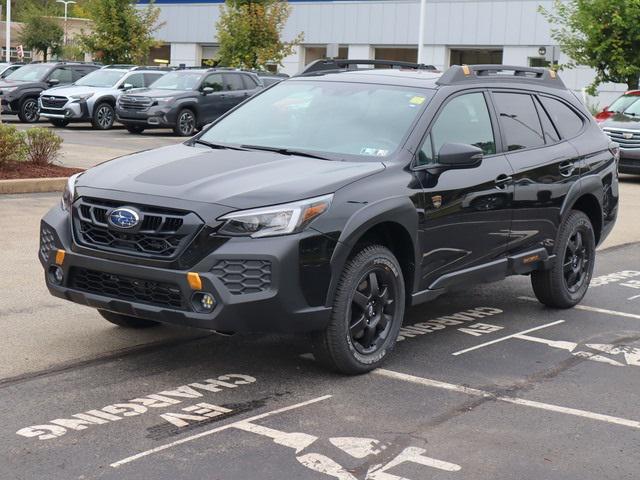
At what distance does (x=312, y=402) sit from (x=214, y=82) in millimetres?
22926

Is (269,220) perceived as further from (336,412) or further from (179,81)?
(179,81)

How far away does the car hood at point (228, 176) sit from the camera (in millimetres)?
5754

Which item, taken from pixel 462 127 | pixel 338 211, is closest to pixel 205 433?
pixel 338 211

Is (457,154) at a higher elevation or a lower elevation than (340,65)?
lower

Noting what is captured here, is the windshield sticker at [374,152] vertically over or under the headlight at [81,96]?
over

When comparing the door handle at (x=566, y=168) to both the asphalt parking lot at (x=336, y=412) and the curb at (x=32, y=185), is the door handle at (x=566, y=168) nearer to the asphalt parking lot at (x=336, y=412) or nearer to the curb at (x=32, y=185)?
the asphalt parking lot at (x=336, y=412)

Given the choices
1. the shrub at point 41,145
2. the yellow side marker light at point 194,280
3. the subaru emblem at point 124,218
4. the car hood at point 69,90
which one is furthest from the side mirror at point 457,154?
the car hood at point 69,90

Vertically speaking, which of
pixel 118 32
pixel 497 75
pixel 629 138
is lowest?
pixel 629 138

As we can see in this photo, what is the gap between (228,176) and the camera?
6.02 m

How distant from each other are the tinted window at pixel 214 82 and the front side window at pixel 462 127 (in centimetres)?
2082

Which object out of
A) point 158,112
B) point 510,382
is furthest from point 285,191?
point 158,112

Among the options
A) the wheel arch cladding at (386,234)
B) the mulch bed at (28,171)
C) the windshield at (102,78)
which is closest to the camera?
the wheel arch cladding at (386,234)

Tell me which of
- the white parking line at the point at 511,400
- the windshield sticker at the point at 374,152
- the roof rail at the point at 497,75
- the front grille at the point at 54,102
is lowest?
the white parking line at the point at 511,400

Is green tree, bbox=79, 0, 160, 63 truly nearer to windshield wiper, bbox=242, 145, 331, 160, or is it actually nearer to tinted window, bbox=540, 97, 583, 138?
tinted window, bbox=540, 97, 583, 138
